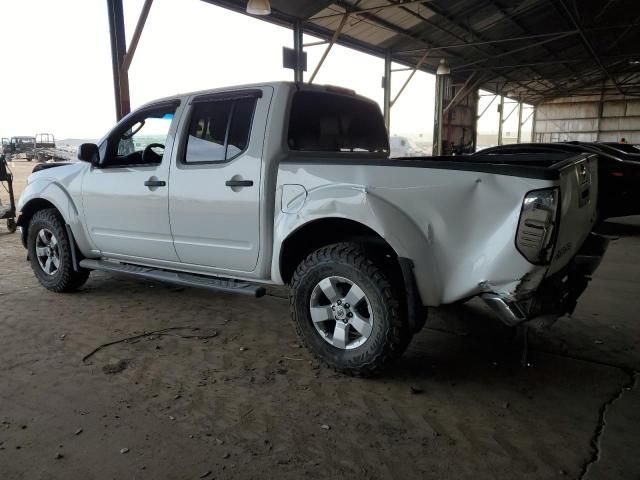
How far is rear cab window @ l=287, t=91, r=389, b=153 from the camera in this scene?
3422 millimetres

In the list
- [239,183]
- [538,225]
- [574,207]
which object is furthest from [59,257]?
[574,207]

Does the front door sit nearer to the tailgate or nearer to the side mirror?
the side mirror

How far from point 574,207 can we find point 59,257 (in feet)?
14.5

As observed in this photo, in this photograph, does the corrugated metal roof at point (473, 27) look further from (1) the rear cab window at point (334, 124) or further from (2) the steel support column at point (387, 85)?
(1) the rear cab window at point (334, 124)

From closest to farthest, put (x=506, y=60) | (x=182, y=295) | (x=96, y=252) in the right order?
(x=96, y=252) → (x=182, y=295) → (x=506, y=60)

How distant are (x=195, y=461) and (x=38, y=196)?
3.56 metres

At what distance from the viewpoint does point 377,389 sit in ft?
9.57

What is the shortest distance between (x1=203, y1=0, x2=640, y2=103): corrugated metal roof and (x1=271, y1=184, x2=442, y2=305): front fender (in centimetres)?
942

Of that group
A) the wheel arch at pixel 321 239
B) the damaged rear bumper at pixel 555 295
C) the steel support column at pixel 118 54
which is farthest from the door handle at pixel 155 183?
the steel support column at pixel 118 54

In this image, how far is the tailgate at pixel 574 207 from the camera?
2502 millimetres

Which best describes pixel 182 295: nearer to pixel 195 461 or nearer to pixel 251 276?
pixel 251 276

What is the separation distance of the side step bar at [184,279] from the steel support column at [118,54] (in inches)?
203

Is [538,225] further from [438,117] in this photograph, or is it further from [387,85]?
[438,117]

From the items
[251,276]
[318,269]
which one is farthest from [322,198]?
[251,276]
